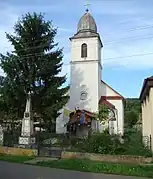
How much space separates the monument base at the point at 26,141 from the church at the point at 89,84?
14953 millimetres

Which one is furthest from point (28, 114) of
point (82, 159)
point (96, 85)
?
point (96, 85)

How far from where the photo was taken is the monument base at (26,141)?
2008 cm

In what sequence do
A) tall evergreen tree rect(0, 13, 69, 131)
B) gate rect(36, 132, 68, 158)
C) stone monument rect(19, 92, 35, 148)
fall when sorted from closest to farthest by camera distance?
gate rect(36, 132, 68, 158), stone monument rect(19, 92, 35, 148), tall evergreen tree rect(0, 13, 69, 131)

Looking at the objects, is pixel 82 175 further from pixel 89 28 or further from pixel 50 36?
pixel 89 28

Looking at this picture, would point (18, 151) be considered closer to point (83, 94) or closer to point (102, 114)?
point (102, 114)

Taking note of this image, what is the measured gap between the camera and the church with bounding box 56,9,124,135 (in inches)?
1437

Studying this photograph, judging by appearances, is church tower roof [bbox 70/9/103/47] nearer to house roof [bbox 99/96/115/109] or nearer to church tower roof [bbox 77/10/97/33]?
church tower roof [bbox 77/10/97/33]

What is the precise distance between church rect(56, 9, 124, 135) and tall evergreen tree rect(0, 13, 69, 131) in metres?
8.28

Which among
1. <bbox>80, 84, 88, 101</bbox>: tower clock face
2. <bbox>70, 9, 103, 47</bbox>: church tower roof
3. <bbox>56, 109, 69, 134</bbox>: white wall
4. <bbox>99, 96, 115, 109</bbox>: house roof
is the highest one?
<bbox>70, 9, 103, 47</bbox>: church tower roof

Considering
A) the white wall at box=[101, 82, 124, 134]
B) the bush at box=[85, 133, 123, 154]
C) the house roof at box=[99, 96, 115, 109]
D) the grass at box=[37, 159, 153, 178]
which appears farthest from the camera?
the white wall at box=[101, 82, 124, 134]

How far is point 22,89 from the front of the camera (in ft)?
87.4

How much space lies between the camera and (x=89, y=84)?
121 ft

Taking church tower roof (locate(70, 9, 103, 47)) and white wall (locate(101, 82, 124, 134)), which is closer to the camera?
white wall (locate(101, 82, 124, 134))

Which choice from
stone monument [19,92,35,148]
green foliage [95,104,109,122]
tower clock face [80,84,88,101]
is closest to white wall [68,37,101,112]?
tower clock face [80,84,88,101]
